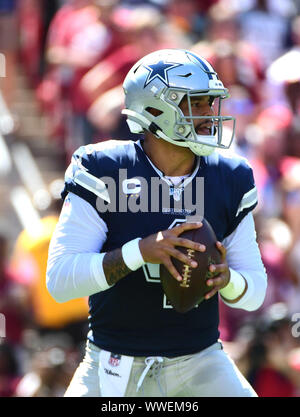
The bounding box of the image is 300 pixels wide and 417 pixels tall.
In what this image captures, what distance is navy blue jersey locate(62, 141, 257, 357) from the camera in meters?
3.52

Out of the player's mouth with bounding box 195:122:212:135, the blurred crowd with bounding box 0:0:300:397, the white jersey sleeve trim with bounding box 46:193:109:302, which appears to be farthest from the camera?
the blurred crowd with bounding box 0:0:300:397

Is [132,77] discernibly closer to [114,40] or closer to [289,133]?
[289,133]

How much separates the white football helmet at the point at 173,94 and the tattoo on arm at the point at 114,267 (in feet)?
1.82

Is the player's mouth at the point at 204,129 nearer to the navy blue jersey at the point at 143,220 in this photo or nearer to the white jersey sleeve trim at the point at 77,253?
the navy blue jersey at the point at 143,220

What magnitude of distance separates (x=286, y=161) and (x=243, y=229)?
2980mm

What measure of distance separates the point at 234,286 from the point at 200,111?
0.72 m

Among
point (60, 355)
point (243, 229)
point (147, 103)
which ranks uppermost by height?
point (147, 103)

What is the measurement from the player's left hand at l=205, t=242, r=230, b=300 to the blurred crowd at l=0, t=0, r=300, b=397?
1797mm

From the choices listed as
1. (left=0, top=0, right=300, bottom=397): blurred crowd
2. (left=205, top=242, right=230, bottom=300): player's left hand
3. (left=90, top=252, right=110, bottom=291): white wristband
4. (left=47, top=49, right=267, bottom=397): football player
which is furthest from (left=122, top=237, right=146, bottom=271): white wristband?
(left=0, top=0, right=300, bottom=397): blurred crowd

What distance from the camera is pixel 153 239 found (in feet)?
11.0

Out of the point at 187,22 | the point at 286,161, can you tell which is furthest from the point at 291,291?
the point at 187,22

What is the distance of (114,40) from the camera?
25.0 ft

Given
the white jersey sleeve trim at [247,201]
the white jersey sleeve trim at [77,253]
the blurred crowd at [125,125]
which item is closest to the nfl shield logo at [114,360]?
the white jersey sleeve trim at [77,253]

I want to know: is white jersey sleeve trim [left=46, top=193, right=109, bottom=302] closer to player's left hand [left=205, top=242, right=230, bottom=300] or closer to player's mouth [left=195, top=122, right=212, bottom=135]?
player's left hand [left=205, top=242, right=230, bottom=300]
